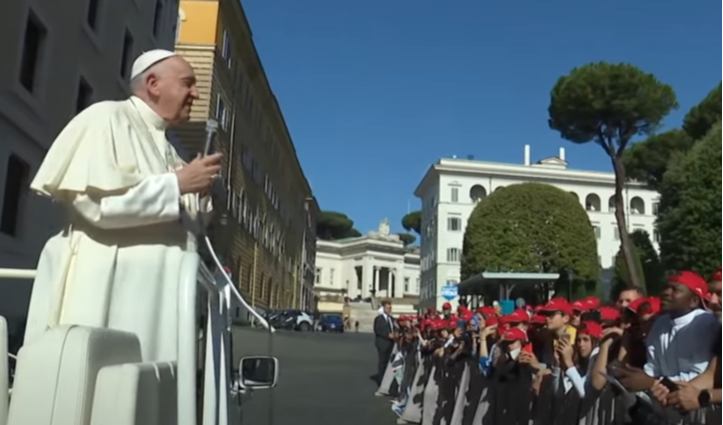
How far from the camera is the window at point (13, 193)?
54.3ft

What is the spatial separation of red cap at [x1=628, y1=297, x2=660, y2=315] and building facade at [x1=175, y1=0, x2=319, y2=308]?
45.1ft

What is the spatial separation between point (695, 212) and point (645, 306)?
23069 mm

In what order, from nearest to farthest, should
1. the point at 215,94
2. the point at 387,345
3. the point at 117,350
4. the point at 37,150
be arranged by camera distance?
the point at 117,350
the point at 387,345
the point at 37,150
the point at 215,94

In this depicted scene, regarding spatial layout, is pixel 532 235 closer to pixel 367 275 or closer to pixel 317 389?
pixel 317 389

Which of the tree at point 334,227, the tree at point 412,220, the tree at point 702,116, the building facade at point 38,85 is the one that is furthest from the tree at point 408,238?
the building facade at point 38,85

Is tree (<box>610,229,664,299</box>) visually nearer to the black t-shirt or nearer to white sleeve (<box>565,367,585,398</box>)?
white sleeve (<box>565,367,585,398</box>)

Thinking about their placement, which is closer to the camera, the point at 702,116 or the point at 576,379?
the point at 576,379

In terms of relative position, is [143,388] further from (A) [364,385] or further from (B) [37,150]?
(B) [37,150]

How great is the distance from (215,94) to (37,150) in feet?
66.9

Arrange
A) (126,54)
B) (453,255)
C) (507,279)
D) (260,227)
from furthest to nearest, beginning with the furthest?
(453,255)
(260,227)
(126,54)
(507,279)

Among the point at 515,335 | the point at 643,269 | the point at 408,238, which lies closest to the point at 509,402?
the point at 515,335

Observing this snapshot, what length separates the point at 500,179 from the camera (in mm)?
84812

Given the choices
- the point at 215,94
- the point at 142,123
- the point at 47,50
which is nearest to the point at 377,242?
the point at 215,94

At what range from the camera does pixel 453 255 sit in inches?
3300
